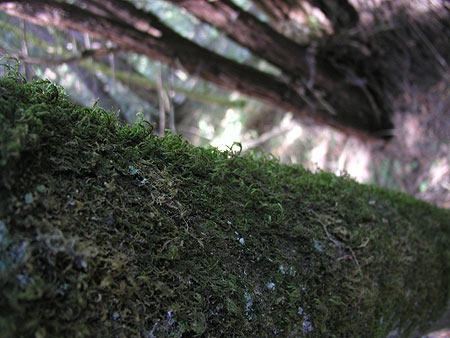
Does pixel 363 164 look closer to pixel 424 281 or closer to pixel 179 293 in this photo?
pixel 424 281

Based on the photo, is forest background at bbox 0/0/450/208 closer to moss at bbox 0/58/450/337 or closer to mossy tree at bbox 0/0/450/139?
mossy tree at bbox 0/0/450/139

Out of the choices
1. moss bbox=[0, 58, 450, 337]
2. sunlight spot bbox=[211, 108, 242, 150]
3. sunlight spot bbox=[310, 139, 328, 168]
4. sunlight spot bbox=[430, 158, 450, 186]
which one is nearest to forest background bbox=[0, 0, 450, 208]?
sunlight spot bbox=[430, 158, 450, 186]

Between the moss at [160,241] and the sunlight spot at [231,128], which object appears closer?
the moss at [160,241]

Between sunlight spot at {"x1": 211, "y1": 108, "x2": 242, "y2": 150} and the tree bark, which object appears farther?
sunlight spot at {"x1": 211, "y1": 108, "x2": 242, "y2": 150}

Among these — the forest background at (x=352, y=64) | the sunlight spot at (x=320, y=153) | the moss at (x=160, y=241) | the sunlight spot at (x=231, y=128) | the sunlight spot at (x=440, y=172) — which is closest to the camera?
the moss at (x=160, y=241)

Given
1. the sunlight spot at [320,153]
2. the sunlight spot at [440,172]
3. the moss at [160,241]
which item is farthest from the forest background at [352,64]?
the moss at [160,241]

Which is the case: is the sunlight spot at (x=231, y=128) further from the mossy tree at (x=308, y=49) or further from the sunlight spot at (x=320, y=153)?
the mossy tree at (x=308, y=49)
